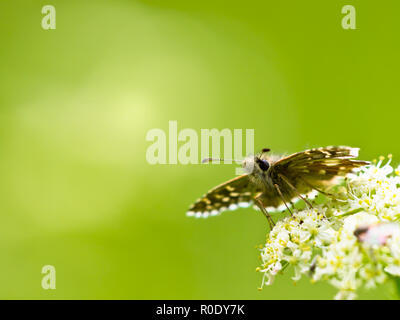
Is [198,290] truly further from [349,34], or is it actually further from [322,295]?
[349,34]

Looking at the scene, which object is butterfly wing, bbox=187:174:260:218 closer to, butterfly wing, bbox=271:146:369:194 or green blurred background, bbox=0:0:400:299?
butterfly wing, bbox=271:146:369:194

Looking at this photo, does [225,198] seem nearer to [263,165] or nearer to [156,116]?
[263,165]

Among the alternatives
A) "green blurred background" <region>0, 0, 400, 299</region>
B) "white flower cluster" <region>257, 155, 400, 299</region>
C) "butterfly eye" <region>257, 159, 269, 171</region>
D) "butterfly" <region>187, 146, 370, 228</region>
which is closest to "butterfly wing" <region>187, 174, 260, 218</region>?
"butterfly" <region>187, 146, 370, 228</region>

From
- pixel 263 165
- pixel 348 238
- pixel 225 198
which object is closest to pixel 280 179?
pixel 263 165

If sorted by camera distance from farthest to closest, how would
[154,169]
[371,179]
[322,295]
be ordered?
[154,169]
[322,295]
[371,179]

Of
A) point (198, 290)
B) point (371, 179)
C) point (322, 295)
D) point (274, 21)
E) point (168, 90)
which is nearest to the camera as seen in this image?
point (371, 179)

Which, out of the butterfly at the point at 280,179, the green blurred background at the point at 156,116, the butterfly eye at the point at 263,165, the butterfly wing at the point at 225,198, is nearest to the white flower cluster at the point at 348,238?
the butterfly at the point at 280,179

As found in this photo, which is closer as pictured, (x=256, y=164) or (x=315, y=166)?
(x=315, y=166)

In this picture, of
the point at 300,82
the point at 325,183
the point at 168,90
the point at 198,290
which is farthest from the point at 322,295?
the point at 168,90

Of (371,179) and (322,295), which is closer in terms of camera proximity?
(371,179)
